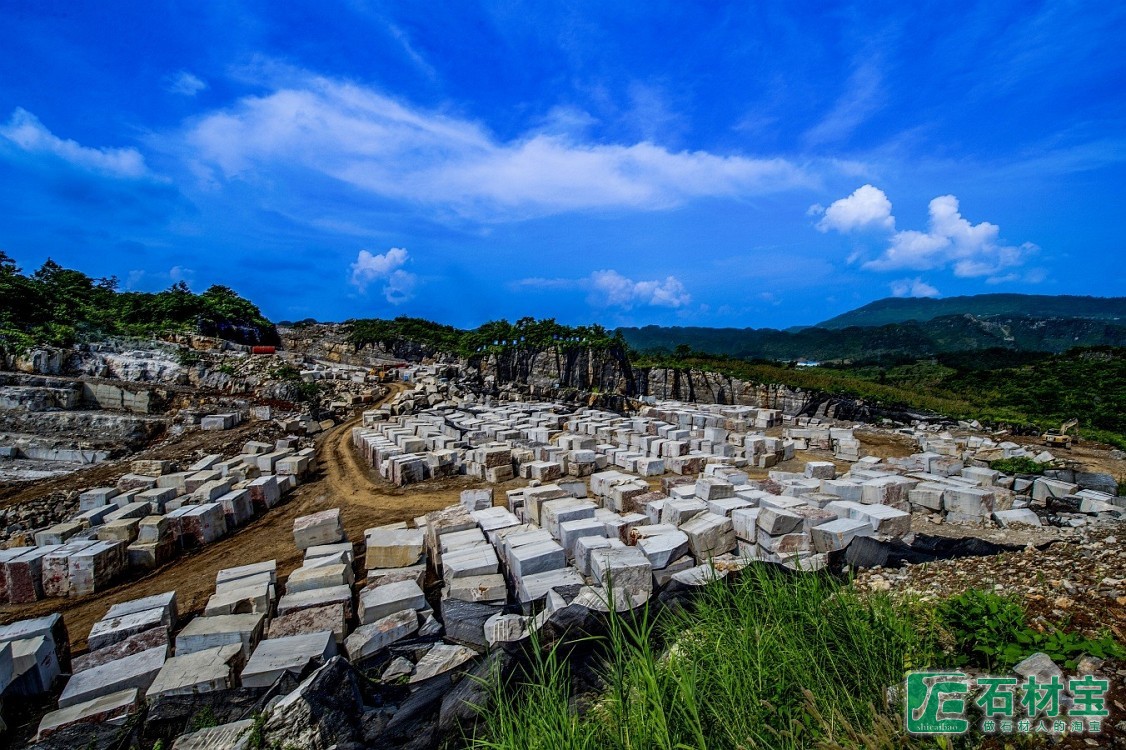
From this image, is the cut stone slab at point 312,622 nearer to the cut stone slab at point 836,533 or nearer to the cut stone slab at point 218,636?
the cut stone slab at point 218,636

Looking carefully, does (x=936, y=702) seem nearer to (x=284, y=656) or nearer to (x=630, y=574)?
(x=630, y=574)

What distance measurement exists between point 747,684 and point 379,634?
161 inches

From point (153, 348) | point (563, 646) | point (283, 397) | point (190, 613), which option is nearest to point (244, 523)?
point (190, 613)

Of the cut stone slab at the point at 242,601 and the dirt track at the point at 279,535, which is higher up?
the cut stone slab at the point at 242,601

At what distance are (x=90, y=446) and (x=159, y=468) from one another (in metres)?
5.09

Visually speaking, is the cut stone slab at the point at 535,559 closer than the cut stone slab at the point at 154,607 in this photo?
No

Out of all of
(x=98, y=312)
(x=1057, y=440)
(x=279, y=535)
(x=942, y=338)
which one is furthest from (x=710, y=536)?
(x=942, y=338)

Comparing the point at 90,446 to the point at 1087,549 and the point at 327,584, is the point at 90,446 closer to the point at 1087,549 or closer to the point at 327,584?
the point at 327,584

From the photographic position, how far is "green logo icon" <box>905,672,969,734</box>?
7.85 ft

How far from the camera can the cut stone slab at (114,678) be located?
424 centimetres

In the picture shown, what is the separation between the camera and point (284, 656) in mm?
4574

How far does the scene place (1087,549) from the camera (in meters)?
4.84

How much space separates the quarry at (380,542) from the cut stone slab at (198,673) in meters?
0.02

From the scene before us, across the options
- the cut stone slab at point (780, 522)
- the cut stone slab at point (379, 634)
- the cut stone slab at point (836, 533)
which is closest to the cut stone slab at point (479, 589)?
the cut stone slab at point (379, 634)
